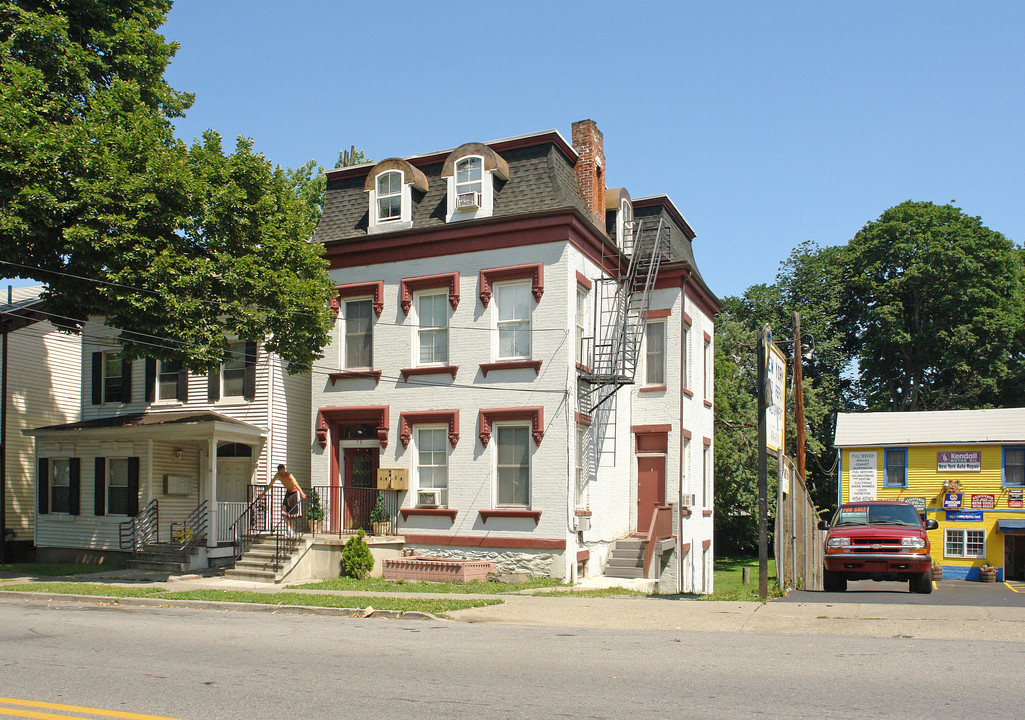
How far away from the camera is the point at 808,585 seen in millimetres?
21250

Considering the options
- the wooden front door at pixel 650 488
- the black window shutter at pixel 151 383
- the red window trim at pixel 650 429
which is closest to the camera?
the red window trim at pixel 650 429

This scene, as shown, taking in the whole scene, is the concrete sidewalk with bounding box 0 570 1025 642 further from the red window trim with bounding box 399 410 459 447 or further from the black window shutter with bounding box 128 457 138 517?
the black window shutter with bounding box 128 457 138 517

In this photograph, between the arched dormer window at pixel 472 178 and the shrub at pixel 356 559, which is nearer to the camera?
the shrub at pixel 356 559

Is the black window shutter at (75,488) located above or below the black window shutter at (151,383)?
below

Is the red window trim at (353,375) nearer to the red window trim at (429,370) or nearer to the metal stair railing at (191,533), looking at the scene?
the red window trim at (429,370)

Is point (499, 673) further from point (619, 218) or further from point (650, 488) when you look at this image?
point (619, 218)

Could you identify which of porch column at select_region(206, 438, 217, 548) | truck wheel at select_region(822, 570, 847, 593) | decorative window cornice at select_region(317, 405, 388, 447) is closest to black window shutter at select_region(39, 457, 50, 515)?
porch column at select_region(206, 438, 217, 548)

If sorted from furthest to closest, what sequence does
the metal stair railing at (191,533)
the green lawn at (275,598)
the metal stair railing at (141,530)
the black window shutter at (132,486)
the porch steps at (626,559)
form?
the black window shutter at (132,486) → the metal stair railing at (141,530) → the metal stair railing at (191,533) → the porch steps at (626,559) → the green lawn at (275,598)

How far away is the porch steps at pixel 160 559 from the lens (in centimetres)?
2342

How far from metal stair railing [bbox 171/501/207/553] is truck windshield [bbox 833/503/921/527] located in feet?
51.5

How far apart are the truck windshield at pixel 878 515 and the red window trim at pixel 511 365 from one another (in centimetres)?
754

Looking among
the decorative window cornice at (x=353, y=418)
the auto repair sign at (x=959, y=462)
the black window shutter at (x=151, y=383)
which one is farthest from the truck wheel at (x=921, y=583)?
the auto repair sign at (x=959, y=462)

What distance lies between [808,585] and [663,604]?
Answer: 725 centimetres

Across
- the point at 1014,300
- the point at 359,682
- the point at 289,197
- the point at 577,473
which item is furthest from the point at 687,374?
the point at 1014,300
